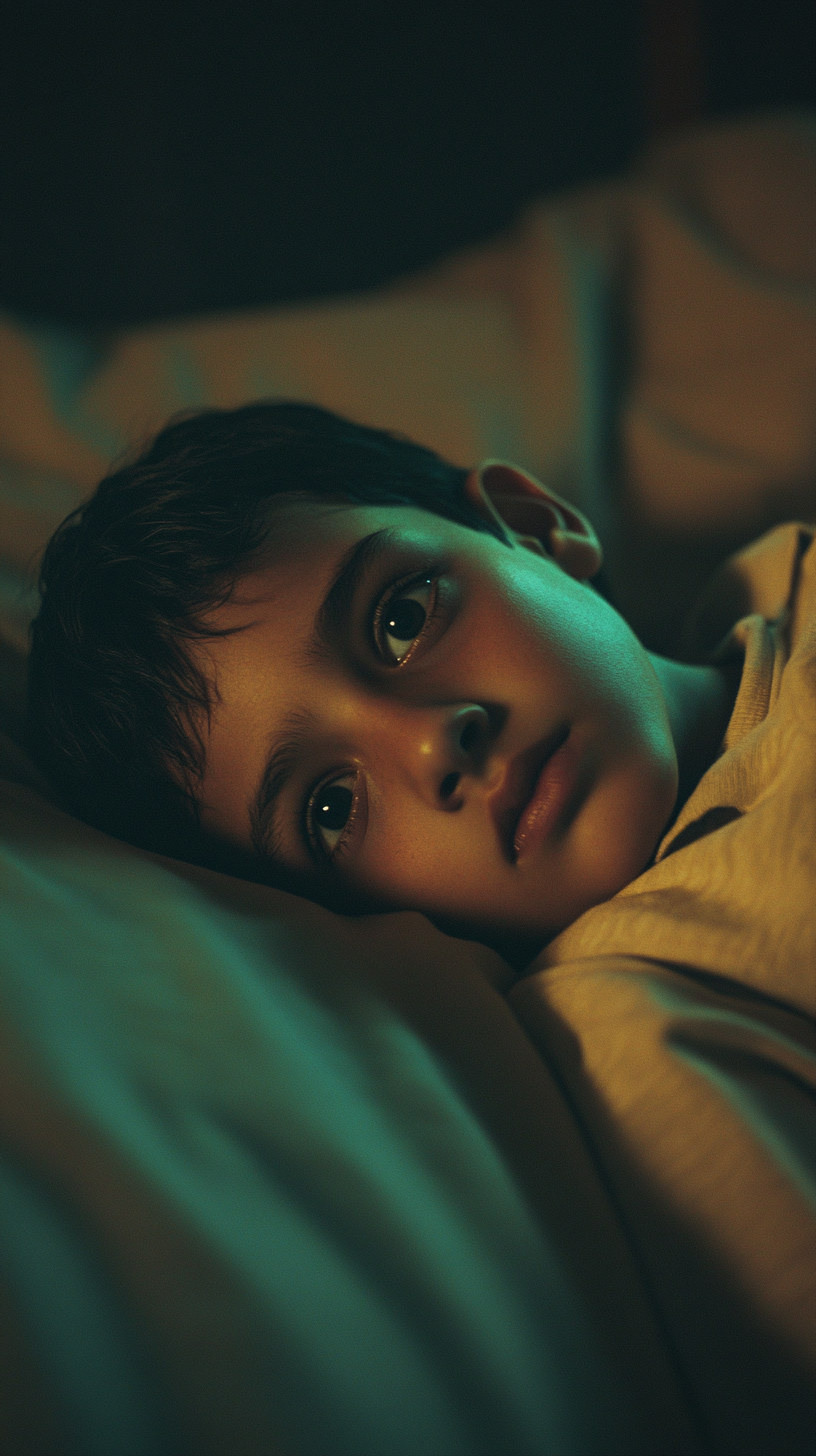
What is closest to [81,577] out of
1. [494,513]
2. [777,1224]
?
[494,513]

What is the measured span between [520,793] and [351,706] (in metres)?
0.14

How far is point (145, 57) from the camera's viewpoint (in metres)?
1.33

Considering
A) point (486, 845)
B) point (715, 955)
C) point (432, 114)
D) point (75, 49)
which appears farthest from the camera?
point (432, 114)

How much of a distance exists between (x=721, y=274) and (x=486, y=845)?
0.79 meters

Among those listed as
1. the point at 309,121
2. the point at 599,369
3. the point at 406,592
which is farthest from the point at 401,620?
the point at 309,121

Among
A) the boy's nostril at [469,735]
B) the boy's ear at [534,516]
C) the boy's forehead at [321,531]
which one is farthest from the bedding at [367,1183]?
the boy's ear at [534,516]

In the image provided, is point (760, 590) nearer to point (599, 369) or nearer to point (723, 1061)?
point (599, 369)

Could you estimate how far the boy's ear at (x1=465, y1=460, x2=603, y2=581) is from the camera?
0.89 m

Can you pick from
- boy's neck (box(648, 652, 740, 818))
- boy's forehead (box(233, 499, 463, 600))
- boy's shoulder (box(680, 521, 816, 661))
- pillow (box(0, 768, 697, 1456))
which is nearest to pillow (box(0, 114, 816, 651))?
boy's shoulder (box(680, 521, 816, 661))

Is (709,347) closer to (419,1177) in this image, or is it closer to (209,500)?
(209,500)

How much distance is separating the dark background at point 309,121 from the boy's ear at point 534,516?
2.34 feet

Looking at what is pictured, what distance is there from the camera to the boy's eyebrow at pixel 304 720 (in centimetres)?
69

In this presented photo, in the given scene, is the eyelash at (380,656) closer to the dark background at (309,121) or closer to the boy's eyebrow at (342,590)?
the boy's eyebrow at (342,590)

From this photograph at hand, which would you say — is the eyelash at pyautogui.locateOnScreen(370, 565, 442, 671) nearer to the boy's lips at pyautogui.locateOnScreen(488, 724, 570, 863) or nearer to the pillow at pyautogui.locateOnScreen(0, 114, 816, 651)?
the boy's lips at pyautogui.locateOnScreen(488, 724, 570, 863)
